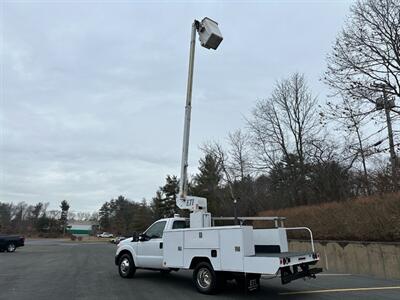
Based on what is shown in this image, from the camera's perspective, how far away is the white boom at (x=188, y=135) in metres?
11.5

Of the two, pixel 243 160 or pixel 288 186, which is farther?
pixel 243 160

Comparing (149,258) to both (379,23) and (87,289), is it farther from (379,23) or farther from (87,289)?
(379,23)

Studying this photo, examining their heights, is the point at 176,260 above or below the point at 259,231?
below

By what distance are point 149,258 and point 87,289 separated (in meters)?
2.12

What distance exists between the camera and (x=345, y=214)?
17.7 meters

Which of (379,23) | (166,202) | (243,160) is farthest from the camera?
(166,202)

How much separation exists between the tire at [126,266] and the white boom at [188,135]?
2.66 meters

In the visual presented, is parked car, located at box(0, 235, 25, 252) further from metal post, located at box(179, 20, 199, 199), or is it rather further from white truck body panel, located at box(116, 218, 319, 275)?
metal post, located at box(179, 20, 199, 199)

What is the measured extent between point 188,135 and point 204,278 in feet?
15.6

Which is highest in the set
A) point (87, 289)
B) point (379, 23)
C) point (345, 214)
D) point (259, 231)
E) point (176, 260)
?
point (379, 23)

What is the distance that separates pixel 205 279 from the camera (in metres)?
10.1

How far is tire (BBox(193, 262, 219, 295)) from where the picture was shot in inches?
384

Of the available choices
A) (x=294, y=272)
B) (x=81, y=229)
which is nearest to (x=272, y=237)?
(x=294, y=272)

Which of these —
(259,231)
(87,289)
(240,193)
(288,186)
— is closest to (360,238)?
(259,231)
